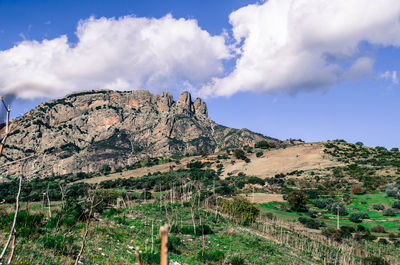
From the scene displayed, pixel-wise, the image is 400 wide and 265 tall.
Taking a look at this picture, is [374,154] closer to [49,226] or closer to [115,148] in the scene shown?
[49,226]

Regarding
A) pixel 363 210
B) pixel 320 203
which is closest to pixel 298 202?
pixel 320 203

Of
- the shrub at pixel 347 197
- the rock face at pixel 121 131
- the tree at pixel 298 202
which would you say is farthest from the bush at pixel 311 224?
the rock face at pixel 121 131

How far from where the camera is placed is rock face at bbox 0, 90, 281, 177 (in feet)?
465

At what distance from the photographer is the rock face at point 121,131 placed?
142 meters

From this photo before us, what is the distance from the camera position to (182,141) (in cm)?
16512

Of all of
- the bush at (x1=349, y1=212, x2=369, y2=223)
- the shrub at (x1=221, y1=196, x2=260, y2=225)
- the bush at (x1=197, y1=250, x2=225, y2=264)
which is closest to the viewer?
the bush at (x1=197, y1=250, x2=225, y2=264)

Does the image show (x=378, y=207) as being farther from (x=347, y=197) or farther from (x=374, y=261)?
(x=374, y=261)

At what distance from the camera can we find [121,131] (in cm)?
16462

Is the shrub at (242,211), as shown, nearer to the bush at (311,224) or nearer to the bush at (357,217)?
the bush at (311,224)

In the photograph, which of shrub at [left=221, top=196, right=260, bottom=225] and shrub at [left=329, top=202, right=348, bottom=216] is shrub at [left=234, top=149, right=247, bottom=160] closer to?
shrub at [left=329, top=202, right=348, bottom=216]

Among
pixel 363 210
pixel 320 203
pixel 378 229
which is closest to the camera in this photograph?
pixel 378 229

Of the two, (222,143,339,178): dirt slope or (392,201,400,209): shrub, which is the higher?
(222,143,339,178): dirt slope

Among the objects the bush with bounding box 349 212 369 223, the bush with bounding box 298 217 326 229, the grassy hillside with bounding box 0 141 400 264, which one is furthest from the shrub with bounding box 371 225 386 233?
the bush with bounding box 298 217 326 229

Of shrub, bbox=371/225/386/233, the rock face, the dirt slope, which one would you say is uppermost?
the rock face
